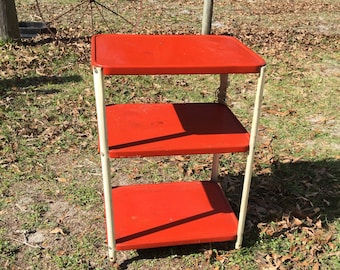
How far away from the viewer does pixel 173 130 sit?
259 cm

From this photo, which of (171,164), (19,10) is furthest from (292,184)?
(19,10)

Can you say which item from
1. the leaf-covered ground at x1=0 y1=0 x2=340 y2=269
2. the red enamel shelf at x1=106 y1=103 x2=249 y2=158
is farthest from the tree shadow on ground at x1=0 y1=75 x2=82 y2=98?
the red enamel shelf at x1=106 y1=103 x2=249 y2=158

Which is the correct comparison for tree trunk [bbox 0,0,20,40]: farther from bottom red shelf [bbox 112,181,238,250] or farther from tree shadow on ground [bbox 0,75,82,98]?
bottom red shelf [bbox 112,181,238,250]

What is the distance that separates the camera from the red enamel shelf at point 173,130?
237 cm

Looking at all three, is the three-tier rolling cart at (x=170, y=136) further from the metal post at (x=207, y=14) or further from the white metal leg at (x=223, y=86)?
the metal post at (x=207, y=14)

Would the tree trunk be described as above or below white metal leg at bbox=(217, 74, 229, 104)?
below

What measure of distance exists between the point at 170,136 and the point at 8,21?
469cm

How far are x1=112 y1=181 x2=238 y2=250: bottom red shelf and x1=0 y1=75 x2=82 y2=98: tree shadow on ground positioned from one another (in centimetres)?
248

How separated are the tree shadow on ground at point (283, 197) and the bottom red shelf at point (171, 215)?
19 cm

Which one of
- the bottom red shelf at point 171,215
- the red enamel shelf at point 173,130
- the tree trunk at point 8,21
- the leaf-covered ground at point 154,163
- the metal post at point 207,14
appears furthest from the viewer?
the metal post at point 207,14

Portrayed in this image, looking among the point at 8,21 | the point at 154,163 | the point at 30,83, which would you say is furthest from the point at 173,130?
the point at 8,21

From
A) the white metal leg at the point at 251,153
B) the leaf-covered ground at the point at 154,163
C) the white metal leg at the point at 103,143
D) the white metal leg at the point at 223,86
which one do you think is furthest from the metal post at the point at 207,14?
the white metal leg at the point at 103,143

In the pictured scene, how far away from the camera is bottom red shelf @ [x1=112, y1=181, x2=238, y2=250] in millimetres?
2721

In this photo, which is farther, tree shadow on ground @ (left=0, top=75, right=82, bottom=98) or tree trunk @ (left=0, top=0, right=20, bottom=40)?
tree trunk @ (left=0, top=0, right=20, bottom=40)
